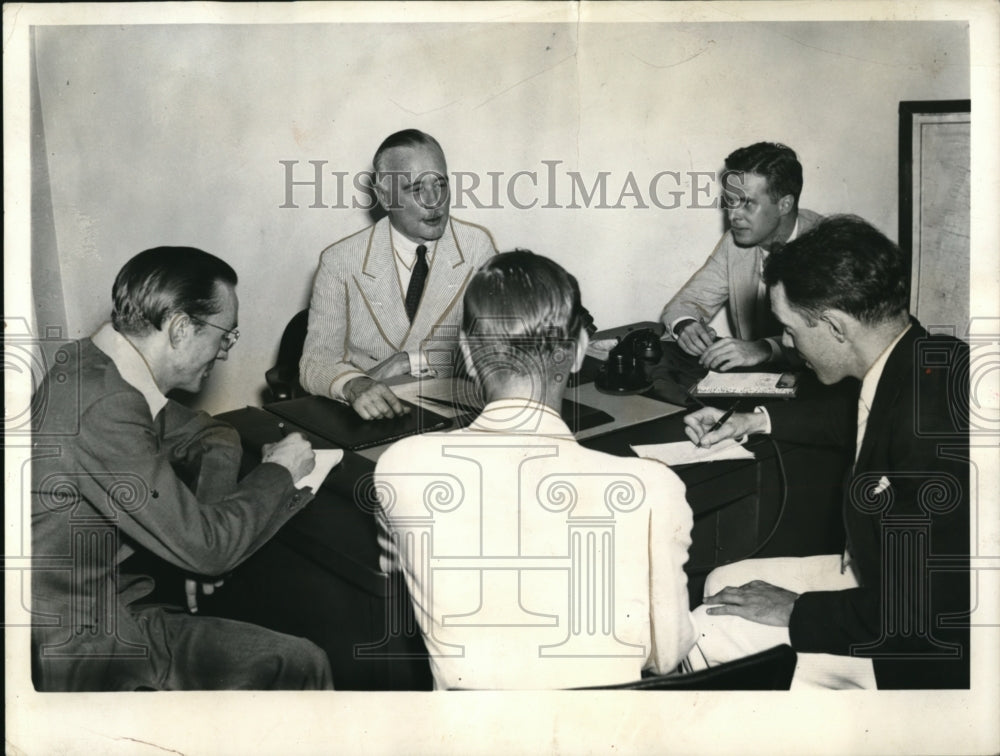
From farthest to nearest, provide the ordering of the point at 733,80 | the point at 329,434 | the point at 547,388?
1. the point at 733,80
2. the point at 329,434
3. the point at 547,388

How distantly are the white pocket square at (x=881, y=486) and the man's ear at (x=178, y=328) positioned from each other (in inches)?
72.3

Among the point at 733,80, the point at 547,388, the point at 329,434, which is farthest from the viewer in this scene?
the point at 733,80

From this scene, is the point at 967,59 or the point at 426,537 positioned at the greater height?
the point at 967,59

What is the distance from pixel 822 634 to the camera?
8.21 feet

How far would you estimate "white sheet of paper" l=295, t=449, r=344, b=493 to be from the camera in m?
2.37

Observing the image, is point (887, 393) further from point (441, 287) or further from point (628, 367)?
point (441, 287)

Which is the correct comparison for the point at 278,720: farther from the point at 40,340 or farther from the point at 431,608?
the point at 40,340

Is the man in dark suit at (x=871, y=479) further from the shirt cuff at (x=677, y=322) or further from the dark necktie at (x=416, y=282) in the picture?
the dark necktie at (x=416, y=282)

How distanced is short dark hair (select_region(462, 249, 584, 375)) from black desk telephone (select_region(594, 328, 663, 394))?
11.5 inches

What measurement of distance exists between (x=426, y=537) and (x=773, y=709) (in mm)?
1017

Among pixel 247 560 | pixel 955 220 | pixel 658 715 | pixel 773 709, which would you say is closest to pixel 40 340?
pixel 247 560

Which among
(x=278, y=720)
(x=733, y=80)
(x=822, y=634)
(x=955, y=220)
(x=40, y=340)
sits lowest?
(x=278, y=720)

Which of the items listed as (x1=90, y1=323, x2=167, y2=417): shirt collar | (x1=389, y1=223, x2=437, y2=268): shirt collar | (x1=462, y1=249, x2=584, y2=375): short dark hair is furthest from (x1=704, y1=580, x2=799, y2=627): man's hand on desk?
(x1=90, y1=323, x2=167, y2=417): shirt collar

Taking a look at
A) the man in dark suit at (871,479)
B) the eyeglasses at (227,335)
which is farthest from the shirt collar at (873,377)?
the eyeglasses at (227,335)
